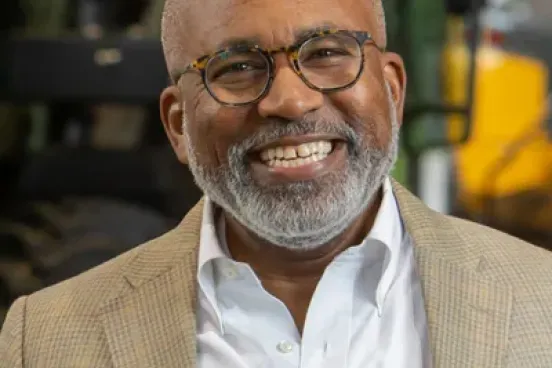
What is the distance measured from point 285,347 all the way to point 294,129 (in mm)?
284

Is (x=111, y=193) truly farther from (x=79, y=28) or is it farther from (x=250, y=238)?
(x=250, y=238)

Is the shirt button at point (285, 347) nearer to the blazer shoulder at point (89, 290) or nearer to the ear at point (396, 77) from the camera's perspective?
the blazer shoulder at point (89, 290)

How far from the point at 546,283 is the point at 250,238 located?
1.35 feet

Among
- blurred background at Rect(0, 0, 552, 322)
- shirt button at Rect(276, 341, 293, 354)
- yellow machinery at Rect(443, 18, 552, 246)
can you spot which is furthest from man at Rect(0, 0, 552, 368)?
yellow machinery at Rect(443, 18, 552, 246)

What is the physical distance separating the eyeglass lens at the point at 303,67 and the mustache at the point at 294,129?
41mm

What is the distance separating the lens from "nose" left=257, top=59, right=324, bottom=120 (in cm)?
113

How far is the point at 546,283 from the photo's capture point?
4.03 feet

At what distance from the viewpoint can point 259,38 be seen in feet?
3.84

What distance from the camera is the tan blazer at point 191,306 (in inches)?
46.0

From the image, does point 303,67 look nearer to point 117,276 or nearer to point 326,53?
point 326,53

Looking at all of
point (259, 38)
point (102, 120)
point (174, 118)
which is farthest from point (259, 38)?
point (102, 120)

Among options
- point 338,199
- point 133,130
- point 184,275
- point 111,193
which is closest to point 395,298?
point 338,199

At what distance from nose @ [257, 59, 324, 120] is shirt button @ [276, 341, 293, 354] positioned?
29 centimetres

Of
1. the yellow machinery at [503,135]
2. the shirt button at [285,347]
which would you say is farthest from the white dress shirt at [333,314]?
the yellow machinery at [503,135]
